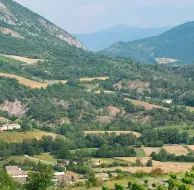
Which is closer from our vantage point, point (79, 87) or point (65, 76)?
point (79, 87)

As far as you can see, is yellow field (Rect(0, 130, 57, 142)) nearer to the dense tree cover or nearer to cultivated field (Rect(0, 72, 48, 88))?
the dense tree cover

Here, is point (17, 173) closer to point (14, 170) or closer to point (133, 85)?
point (14, 170)

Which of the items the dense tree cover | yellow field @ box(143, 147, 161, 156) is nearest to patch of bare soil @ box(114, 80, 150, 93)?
the dense tree cover

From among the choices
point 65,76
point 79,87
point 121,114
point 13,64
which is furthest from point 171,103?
point 13,64

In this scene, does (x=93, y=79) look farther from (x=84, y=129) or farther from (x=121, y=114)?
(x=84, y=129)

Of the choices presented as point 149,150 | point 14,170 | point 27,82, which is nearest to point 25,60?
point 27,82
